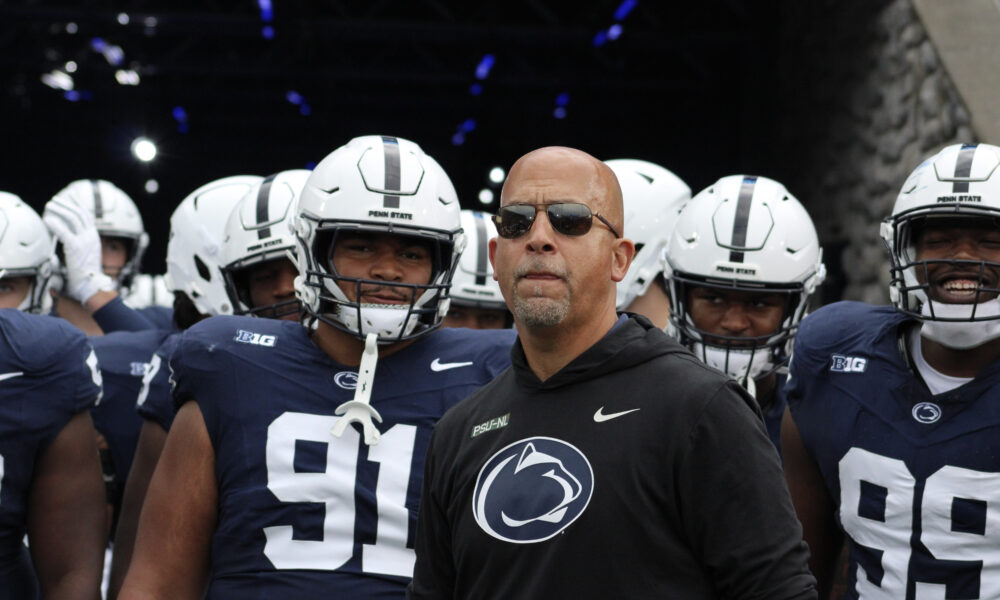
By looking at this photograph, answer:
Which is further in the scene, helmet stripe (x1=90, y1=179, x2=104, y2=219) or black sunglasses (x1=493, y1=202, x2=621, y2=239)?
helmet stripe (x1=90, y1=179, x2=104, y2=219)

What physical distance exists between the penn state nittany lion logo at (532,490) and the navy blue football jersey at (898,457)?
4.32 feet

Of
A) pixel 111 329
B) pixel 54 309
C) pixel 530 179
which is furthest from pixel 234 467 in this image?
pixel 54 309

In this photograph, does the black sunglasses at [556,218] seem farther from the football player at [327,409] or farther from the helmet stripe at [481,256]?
the helmet stripe at [481,256]

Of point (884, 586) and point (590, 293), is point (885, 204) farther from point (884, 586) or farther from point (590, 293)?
point (590, 293)

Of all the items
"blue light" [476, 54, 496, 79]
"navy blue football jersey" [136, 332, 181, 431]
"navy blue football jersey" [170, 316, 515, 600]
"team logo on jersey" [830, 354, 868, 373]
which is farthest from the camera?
"blue light" [476, 54, 496, 79]

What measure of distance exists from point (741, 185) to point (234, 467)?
1.97 metres

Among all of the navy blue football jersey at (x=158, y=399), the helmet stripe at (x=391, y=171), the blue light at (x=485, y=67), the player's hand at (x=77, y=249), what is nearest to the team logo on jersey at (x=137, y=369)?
the navy blue football jersey at (x=158, y=399)

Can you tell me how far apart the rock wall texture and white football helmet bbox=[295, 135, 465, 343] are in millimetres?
4812

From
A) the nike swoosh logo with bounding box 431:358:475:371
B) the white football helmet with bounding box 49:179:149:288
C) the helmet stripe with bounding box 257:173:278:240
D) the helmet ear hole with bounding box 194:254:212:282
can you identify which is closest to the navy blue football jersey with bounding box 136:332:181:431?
the helmet stripe with bounding box 257:173:278:240

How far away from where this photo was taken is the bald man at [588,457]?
1.78m

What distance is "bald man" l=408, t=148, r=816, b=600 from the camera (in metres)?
1.78

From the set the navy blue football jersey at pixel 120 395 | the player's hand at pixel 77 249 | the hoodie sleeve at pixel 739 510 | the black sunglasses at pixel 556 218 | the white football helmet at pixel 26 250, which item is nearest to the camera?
the hoodie sleeve at pixel 739 510

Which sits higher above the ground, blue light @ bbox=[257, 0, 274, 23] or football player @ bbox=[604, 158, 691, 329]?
blue light @ bbox=[257, 0, 274, 23]

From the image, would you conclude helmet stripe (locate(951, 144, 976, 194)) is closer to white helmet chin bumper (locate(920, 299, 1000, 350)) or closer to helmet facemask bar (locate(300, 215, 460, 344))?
white helmet chin bumper (locate(920, 299, 1000, 350))
